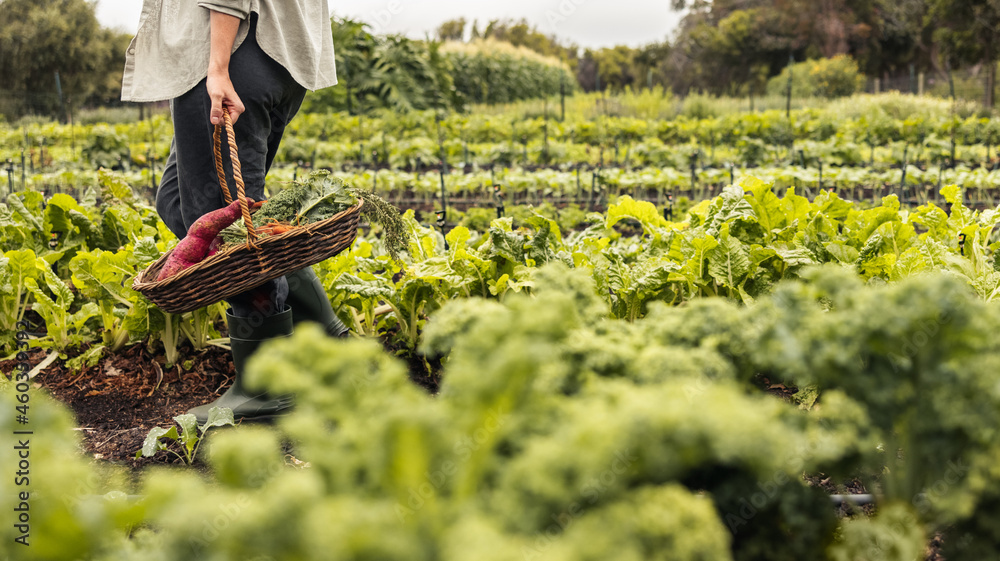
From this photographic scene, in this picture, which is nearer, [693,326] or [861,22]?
[693,326]

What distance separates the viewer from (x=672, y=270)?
7.48 ft

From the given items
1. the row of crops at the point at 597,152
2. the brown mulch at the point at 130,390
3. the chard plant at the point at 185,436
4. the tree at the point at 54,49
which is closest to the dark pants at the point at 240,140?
the chard plant at the point at 185,436

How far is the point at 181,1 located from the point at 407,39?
1329 cm

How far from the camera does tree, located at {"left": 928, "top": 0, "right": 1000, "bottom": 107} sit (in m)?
16.4

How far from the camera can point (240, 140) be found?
89.4 inches

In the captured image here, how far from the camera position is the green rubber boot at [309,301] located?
2497 mm

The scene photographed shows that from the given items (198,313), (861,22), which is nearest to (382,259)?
(198,313)

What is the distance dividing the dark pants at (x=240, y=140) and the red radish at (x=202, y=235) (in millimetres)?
212

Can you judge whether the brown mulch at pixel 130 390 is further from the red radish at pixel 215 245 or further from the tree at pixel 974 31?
the tree at pixel 974 31

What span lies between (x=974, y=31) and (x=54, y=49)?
29.1 metres

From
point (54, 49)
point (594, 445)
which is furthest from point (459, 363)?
point (54, 49)

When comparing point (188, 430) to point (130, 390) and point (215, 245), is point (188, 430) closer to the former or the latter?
point (215, 245)

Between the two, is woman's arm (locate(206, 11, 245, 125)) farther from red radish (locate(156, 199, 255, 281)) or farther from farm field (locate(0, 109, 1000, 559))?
farm field (locate(0, 109, 1000, 559))

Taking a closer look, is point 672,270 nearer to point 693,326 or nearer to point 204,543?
point 693,326
